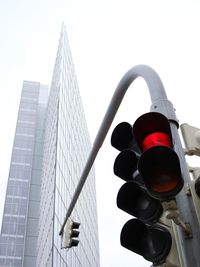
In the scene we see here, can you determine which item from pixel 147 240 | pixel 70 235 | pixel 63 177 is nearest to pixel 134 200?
pixel 147 240

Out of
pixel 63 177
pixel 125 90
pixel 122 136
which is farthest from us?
pixel 63 177

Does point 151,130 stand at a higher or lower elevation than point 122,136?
lower

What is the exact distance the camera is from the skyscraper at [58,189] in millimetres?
29422

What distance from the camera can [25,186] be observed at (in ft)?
229

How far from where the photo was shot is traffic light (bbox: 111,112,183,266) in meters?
1.89

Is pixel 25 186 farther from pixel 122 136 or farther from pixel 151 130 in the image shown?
pixel 151 130

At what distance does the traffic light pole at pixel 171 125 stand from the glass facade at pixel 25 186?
59.4 metres

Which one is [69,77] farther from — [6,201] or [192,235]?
[192,235]

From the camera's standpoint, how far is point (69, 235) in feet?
16.7

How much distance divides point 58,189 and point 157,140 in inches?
1119

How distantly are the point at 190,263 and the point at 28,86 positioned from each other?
93.9 meters

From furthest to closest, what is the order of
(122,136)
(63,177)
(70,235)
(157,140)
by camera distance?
1. (63,177)
2. (70,235)
3. (122,136)
4. (157,140)

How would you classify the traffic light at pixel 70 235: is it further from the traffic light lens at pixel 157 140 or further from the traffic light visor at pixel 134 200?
the traffic light lens at pixel 157 140

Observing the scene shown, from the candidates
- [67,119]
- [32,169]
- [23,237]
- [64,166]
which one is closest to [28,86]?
[32,169]
